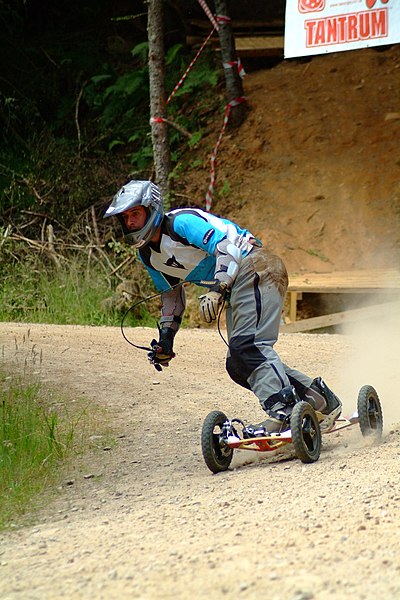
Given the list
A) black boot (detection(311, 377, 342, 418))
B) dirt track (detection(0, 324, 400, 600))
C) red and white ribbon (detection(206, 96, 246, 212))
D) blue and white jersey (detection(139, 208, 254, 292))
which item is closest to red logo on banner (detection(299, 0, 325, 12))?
red and white ribbon (detection(206, 96, 246, 212))

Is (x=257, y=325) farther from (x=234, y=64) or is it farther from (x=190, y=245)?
Answer: (x=234, y=64)

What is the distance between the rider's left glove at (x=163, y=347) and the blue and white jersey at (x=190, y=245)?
402 millimetres

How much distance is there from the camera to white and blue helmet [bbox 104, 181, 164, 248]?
599 cm

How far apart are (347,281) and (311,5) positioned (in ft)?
12.4

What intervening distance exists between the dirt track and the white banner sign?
15.4 feet

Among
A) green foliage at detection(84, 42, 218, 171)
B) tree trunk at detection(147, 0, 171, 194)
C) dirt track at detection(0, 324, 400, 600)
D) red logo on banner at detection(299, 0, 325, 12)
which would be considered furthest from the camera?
green foliage at detection(84, 42, 218, 171)

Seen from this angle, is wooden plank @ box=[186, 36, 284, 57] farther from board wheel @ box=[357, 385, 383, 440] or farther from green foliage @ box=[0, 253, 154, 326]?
board wheel @ box=[357, 385, 383, 440]

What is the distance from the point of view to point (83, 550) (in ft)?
15.0

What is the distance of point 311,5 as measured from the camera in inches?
453

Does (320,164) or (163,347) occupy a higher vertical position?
(320,164)

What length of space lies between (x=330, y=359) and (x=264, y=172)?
6.63 meters

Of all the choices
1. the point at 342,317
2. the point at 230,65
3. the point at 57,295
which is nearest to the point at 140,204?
the point at 342,317

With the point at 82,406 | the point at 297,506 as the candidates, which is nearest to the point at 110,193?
the point at 82,406

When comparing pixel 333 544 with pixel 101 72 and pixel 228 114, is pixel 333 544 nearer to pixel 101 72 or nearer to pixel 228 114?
pixel 228 114
